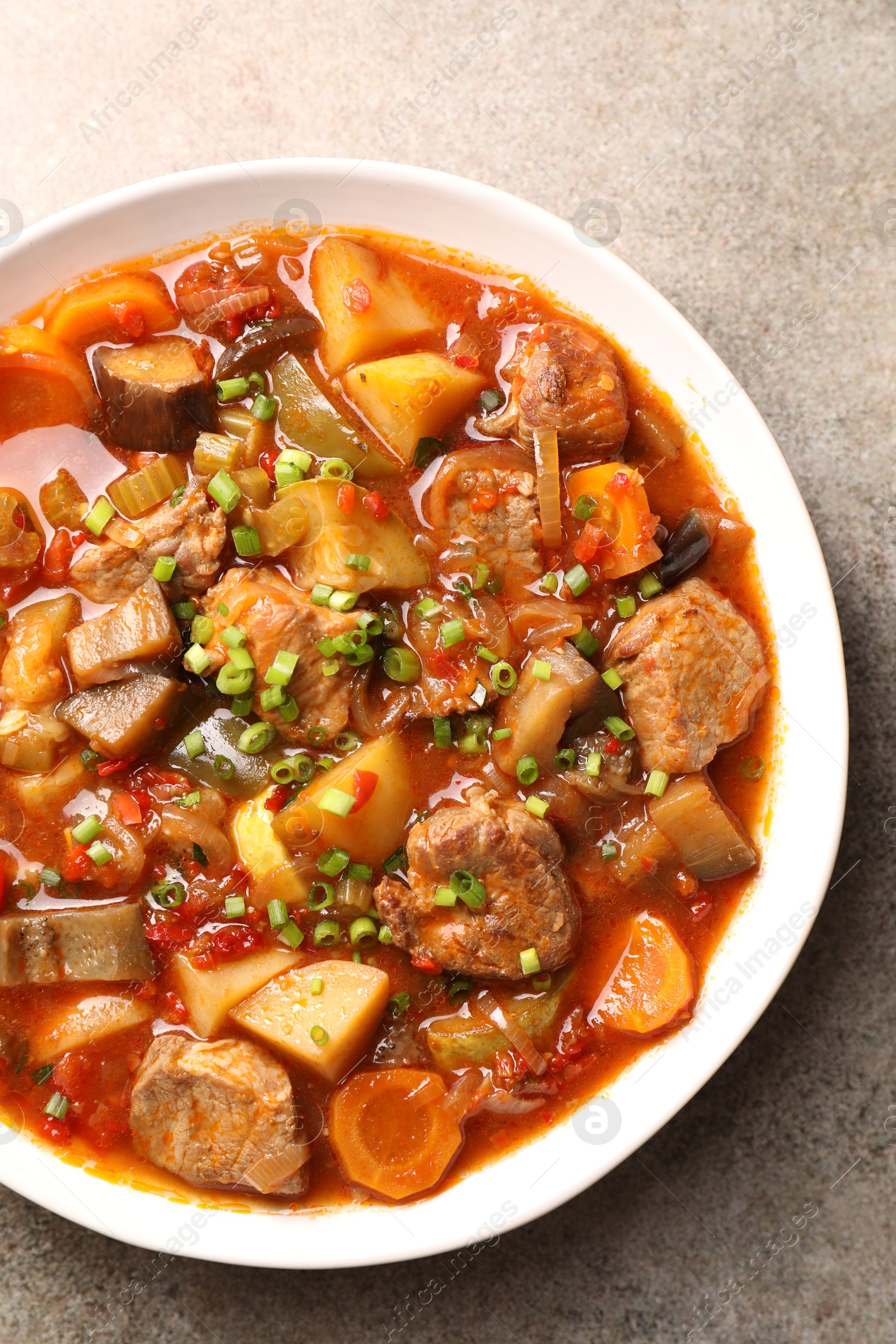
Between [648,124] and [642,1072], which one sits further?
[648,124]

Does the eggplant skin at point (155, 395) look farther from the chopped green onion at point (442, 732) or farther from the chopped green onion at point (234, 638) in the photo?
the chopped green onion at point (442, 732)

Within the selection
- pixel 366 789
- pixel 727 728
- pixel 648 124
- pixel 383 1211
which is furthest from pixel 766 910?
pixel 648 124

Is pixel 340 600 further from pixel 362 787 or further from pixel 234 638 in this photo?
pixel 362 787

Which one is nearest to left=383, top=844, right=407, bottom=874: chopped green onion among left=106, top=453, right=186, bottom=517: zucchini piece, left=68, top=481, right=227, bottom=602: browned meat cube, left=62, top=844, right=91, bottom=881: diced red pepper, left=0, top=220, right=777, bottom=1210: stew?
left=0, top=220, right=777, bottom=1210: stew

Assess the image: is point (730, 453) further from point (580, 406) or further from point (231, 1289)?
point (231, 1289)

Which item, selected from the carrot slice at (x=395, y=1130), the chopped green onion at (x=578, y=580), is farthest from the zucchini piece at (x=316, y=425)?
the carrot slice at (x=395, y=1130)

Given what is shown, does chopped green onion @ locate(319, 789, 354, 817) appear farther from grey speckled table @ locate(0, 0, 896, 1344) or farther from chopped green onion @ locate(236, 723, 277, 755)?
grey speckled table @ locate(0, 0, 896, 1344)

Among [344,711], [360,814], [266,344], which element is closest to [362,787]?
[360,814]
